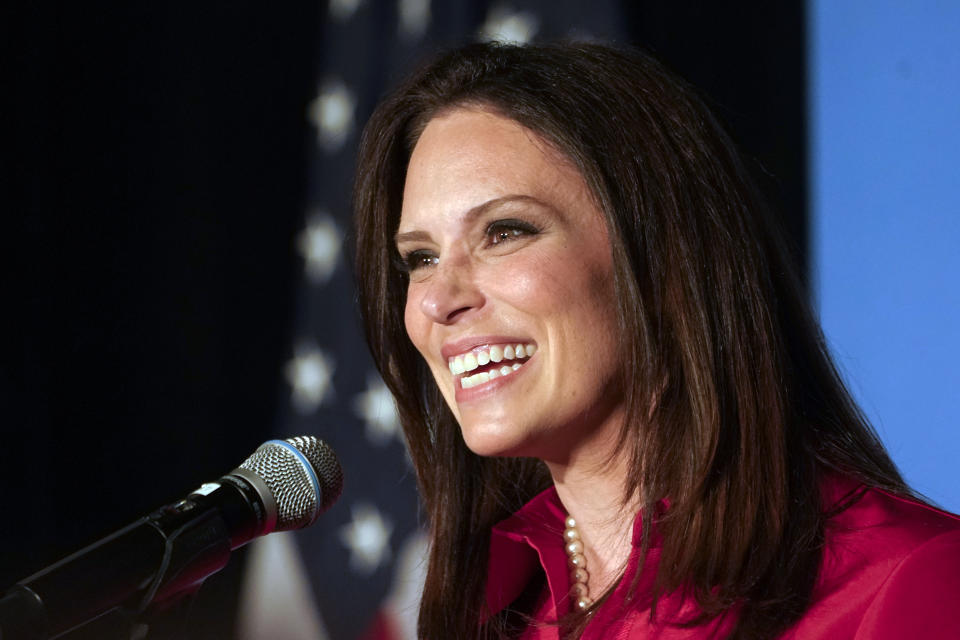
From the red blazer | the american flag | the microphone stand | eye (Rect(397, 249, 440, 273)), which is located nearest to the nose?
eye (Rect(397, 249, 440, 273))

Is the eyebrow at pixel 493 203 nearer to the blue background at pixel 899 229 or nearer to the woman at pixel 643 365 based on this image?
the woman at pixel 643 365

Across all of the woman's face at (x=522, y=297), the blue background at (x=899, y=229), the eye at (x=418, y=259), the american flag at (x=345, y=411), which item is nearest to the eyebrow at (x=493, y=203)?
the woman's face at (x=522, y=297)

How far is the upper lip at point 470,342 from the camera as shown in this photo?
1.34 m

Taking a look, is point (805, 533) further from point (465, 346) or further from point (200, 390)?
point (200, 390)

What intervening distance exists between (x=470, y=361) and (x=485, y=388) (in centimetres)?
4

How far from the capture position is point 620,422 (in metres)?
1.37

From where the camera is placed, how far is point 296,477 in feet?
3.64

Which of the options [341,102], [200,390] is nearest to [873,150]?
[341,102]

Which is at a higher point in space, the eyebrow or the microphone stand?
the eyebrow

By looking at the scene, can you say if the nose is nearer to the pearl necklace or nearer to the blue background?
the pearl necklace

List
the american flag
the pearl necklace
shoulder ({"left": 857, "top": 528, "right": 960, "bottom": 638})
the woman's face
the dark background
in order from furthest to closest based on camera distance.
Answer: the american flag → the dark background → the pearl necklace → the woman's face → shoulder ({"left": 857, "top": 528, "right": 960, "bottom": 638})

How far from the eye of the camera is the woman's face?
1.31 metres

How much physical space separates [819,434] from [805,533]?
0.59 feet

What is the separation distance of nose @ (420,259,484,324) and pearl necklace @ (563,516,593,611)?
0.37 m
